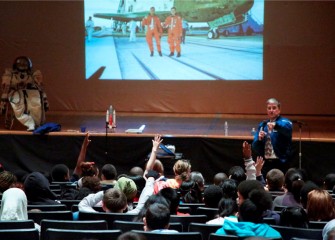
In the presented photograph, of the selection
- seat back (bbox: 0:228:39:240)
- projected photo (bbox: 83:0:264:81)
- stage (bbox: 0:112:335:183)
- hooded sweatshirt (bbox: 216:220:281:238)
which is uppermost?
projected photo (bbox: 83:0:264:81)

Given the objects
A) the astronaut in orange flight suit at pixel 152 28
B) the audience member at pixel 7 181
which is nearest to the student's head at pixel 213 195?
the audience member at pixel 7 181

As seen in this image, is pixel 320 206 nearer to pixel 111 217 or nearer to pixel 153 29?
pixel 111 217

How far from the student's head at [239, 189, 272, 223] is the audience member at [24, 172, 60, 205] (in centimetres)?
203

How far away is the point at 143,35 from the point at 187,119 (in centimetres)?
215

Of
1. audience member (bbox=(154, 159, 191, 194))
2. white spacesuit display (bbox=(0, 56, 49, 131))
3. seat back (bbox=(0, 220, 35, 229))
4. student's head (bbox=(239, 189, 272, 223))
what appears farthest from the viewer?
white spacesuit display (bbox=(0, 56, 49, 131))

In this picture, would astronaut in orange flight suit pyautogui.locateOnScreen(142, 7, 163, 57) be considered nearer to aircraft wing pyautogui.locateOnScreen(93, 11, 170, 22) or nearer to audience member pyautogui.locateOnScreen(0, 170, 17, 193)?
aircraft wing pyautogui.locateOnScreen(93, 11, 170, 22)

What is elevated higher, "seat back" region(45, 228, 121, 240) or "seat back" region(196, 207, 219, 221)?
"seat back" region(45, 228, 121, 240)

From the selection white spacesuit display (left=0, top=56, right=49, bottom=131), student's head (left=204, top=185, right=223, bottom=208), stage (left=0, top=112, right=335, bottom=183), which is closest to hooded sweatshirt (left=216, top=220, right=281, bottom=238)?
student's head (left=204, top=185, right=223, bottom=208)

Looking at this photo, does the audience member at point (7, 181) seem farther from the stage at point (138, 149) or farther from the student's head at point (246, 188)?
the stage at point (138, 149)

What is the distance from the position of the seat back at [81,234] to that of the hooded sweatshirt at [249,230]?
0.75 m

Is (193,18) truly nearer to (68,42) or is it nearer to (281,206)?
(68,42)

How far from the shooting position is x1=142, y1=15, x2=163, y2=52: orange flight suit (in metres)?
14.2

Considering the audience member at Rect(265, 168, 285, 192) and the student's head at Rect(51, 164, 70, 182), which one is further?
the student's head at Rect(51, 164, 70, 182)

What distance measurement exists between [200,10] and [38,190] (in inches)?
349
